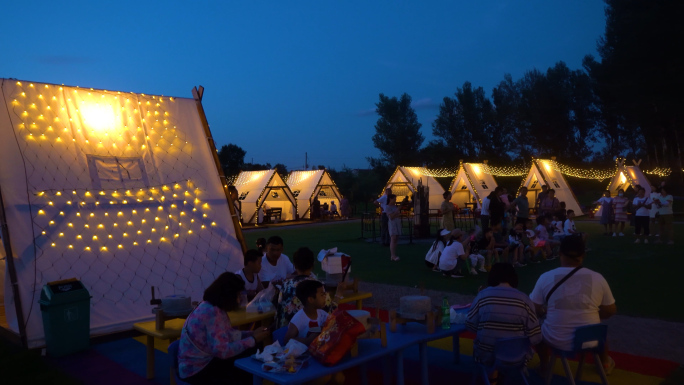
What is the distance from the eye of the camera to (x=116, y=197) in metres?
7.33

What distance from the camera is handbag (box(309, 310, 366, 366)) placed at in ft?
10.9

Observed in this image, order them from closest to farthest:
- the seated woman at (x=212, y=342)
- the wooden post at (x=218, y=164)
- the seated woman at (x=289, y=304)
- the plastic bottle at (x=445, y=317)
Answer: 1. the seated woman at (x=212, y=342)
2. the plastic bottle at (x=445, y=317)
3. the seated woman at (x=289, y=304)
4. the wooden post at (x=218, y=164)

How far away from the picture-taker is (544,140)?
42.2m

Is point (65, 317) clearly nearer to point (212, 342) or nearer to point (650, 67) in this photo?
point (212, 342)

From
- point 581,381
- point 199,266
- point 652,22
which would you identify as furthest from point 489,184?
point 581,381

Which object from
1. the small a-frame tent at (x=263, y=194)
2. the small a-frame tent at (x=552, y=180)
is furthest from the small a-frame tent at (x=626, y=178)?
the small a-frame tent at (x=263, y=194)

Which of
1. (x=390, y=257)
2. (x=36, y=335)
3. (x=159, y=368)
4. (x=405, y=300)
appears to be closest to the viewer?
(x=405, y=300)

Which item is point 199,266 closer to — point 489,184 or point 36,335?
point 36,335

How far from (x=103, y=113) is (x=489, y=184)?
22.2 meters

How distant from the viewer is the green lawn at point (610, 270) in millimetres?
7202

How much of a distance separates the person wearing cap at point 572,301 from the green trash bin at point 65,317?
4.68m

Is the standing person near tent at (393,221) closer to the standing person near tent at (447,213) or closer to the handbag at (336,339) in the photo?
the standing person near tent at (447,213)

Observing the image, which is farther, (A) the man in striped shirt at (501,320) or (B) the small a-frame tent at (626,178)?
(B) the small a-frame tent at (626,178)

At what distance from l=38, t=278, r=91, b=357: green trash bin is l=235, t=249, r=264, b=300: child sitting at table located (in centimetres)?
176
